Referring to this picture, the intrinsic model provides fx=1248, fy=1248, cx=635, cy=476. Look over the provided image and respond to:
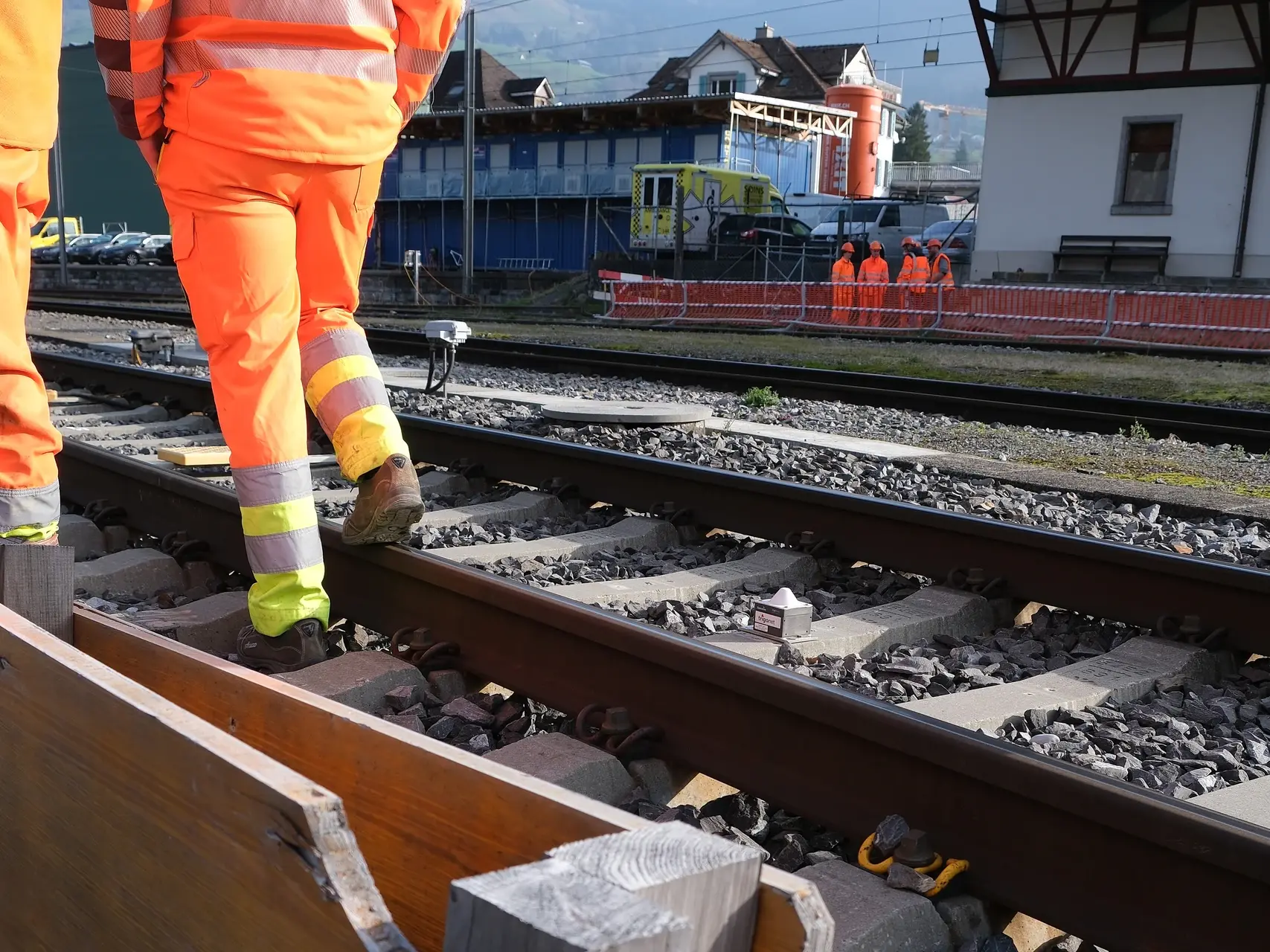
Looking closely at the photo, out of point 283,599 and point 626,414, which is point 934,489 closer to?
point 626,414

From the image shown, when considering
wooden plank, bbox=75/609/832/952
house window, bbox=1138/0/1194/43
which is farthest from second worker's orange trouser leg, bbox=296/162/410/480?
house window, bbox=1138/0/1194/43

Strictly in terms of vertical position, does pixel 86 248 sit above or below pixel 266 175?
below

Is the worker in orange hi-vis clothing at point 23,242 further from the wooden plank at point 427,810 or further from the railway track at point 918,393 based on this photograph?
the railway track at point 918,393

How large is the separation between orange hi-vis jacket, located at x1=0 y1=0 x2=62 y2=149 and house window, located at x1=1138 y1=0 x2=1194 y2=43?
29.4m

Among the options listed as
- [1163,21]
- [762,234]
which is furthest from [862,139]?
[1163,21]

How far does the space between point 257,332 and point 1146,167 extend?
29.1 metres

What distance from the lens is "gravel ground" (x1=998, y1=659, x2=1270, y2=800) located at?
8.70 feet

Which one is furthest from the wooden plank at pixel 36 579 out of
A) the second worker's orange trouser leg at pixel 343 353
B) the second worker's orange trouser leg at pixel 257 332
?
the second worker's orange trouser leg at pixel 343 353

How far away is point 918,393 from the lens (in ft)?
31.2

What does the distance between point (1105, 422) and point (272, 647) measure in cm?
661

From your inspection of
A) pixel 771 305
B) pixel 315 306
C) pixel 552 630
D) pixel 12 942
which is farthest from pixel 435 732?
pixel 771 305

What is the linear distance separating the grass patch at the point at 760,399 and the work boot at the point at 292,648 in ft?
19.7

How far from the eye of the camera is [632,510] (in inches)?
202

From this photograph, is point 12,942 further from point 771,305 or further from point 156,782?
point 771,305
